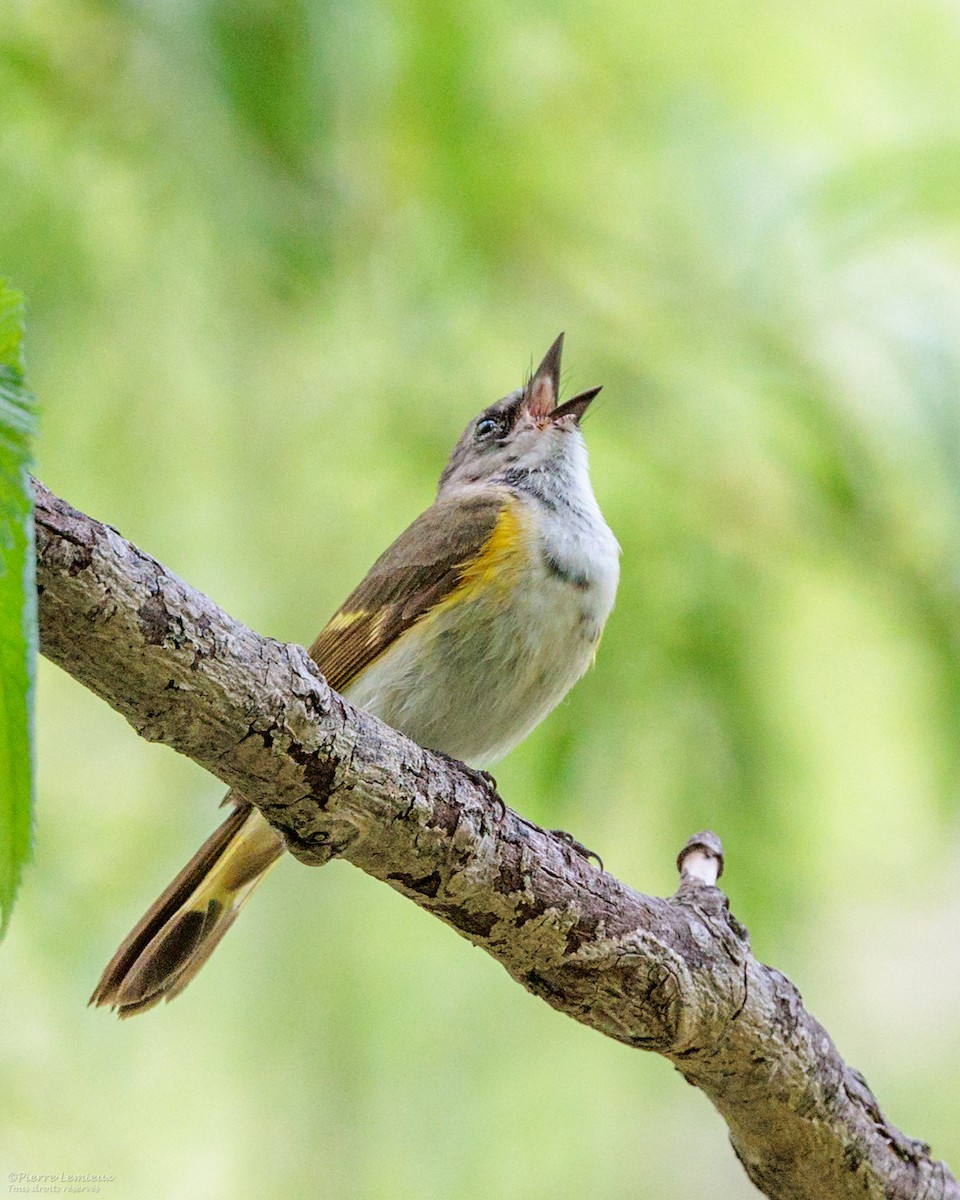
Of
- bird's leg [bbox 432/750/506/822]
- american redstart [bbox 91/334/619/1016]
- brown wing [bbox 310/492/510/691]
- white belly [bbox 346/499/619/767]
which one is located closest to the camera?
bird's leg [bbox 432/750/506/822]

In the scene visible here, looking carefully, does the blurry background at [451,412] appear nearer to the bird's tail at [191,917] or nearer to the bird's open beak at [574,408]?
the bird's open beak at [574,408]

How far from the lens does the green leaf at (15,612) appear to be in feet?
3.20

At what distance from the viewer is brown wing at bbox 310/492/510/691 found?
141 inches

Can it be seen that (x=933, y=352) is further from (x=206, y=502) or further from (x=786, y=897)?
(x=206, y=502)

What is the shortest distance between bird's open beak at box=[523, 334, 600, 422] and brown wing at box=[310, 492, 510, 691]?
654 millimetres

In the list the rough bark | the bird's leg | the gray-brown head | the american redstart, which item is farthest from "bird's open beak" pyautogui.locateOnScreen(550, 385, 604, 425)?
the bird's leg

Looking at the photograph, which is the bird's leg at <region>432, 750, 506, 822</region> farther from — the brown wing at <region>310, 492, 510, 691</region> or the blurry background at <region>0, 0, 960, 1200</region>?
the blurry background at <region>0, 0, 960, 1200</region>

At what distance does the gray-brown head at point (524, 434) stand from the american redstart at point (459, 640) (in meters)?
0.47

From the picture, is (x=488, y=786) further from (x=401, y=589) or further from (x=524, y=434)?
(x=524, y=434)

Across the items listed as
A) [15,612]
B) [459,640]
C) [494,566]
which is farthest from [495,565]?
[15,612]

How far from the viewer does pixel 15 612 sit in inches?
39.4

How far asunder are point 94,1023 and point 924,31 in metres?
4.21

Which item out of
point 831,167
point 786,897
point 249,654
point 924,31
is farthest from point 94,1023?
point 924,31

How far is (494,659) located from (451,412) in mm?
910
